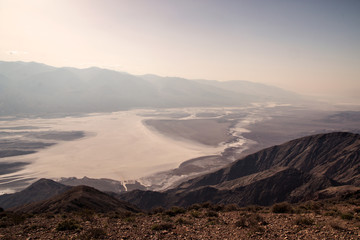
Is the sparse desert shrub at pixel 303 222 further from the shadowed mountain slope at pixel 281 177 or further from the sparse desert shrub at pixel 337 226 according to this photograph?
the shadowed mountain slope at pixel 281 177

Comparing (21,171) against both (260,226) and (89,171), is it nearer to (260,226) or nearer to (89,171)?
(89,171)

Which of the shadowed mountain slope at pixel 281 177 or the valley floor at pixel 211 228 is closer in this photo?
the valley floor at pixel 211 228

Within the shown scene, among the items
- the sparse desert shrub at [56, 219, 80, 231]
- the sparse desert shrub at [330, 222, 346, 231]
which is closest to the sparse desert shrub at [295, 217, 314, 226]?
the sparse desert shrub at [330, 222, 346, 231]

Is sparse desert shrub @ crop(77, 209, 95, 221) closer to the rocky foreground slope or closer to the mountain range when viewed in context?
the rocky foreground slope

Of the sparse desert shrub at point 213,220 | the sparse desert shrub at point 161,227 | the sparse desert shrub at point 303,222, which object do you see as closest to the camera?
the sparse desert shrub at point 303,222

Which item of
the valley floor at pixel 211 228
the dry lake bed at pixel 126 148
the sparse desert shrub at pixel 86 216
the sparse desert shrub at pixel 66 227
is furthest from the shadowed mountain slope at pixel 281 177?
the sparse desert shrub at pixel 66 227

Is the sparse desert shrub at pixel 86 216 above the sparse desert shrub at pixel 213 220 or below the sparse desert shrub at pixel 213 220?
below

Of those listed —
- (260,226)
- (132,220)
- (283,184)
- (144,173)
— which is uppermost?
(260,226)

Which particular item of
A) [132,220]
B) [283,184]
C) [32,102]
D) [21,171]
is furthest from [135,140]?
[32,102]
